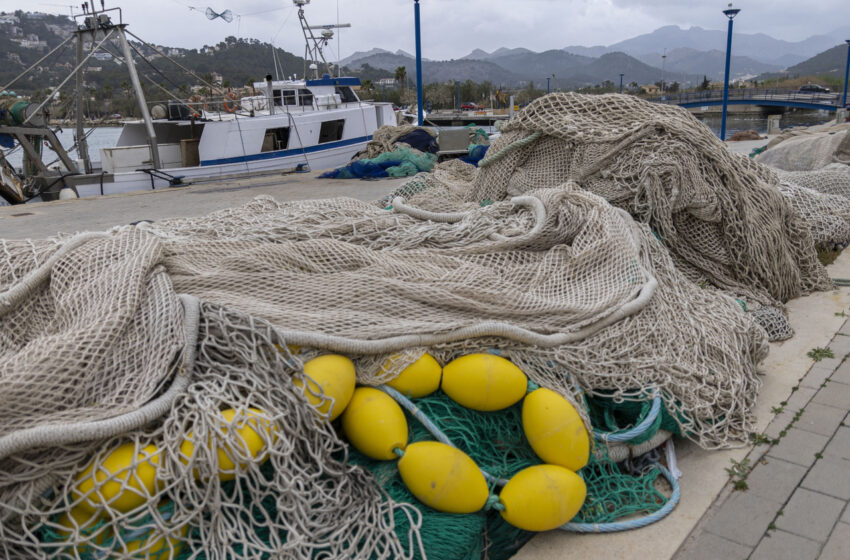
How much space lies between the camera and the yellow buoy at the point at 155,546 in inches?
75.7

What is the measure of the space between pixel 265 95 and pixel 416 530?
1899 cm

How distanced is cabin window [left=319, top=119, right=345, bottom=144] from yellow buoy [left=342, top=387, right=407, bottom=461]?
55.4ft

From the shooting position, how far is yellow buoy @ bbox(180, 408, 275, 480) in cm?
199

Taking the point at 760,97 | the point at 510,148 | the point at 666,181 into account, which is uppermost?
the point at 510,148

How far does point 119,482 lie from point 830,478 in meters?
2.66

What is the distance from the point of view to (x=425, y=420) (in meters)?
2.45

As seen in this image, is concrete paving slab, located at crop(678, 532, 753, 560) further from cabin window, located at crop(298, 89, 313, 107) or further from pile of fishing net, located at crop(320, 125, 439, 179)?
cabin window, located at crop(298, 89, 313, 107)

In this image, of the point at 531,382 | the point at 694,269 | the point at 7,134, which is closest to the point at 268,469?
the point at 531,382

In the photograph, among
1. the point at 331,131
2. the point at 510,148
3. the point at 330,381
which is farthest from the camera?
the point at 331,131

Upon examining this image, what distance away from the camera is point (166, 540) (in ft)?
6.39

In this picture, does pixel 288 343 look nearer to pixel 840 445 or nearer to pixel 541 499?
pixel 541 499

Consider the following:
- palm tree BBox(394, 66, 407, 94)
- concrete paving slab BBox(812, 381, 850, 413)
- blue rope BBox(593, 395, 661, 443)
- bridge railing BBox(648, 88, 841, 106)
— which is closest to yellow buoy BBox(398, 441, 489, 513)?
blue rope BBox(593, 395, 661, 443)

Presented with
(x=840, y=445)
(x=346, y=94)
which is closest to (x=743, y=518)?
(x=840, y=445)

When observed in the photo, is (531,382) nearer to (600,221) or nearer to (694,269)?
(600,221)
